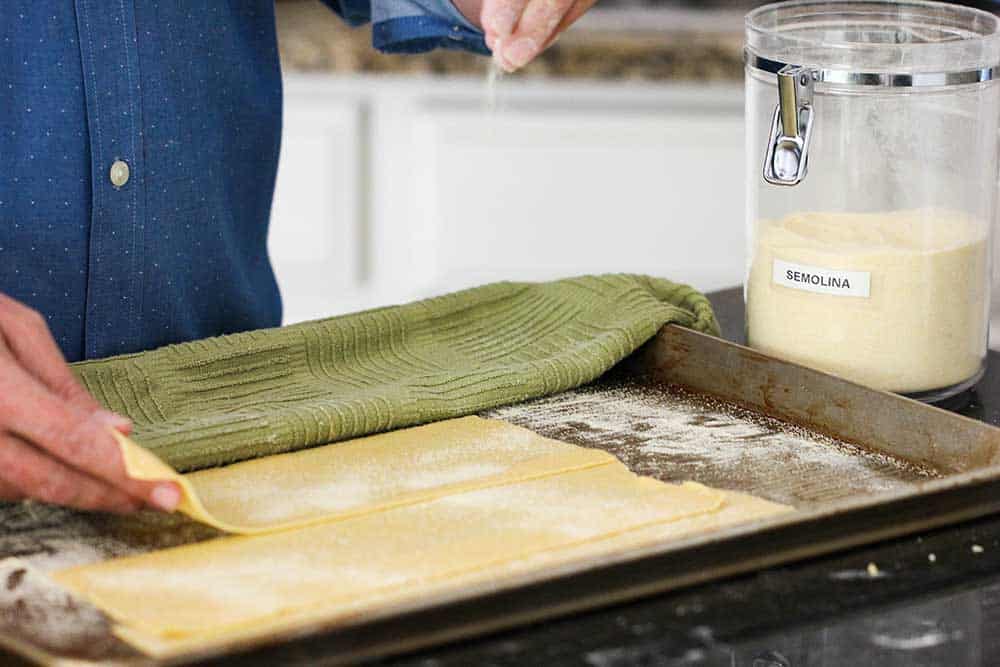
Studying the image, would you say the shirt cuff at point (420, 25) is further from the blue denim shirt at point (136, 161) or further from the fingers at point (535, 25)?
the fingers at point (535, 25)

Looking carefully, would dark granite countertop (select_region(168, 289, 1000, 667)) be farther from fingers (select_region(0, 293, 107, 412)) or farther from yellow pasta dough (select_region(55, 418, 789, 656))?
fingers (select_region(0, 293, 107, 412))

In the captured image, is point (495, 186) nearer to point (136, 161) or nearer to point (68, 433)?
point (136, 161)

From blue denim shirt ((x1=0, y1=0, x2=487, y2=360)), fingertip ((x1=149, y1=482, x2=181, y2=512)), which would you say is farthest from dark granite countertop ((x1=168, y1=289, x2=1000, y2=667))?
blue denim shirt ((x1=0, y1=0, x2=487, y2=360))

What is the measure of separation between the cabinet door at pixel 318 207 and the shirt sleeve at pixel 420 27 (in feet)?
3.29

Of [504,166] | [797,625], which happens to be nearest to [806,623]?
[797,625]

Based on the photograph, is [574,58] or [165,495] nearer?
[165,495]

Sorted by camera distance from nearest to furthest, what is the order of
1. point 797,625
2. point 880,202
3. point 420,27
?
point 797,625 < point 880,202 < point 420,27

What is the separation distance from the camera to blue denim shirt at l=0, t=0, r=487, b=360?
2.91 ft

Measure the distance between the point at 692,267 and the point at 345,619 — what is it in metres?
1.71

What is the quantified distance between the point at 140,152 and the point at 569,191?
1243 mm

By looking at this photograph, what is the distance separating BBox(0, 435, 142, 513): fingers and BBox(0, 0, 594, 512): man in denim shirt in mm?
276

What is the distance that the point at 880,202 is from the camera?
795mm

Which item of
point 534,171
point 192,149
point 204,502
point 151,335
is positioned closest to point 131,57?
point 192,149

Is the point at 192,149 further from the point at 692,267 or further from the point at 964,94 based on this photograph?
the point at 692,267
